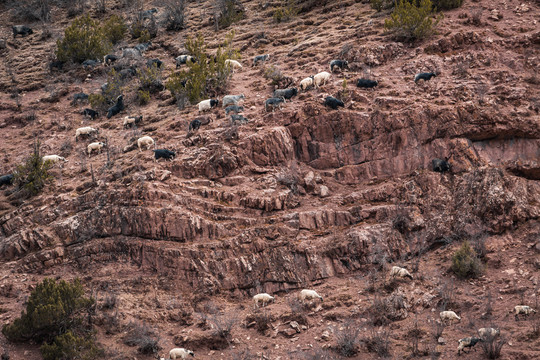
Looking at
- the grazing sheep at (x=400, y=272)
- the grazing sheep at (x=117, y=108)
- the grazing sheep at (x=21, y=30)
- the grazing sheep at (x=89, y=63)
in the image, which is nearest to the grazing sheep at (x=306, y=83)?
the grazing sheep at (x=117, y=108)

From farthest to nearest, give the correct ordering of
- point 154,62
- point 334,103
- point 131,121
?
1. point 154,62
2. point 131,121
3. point 334,103

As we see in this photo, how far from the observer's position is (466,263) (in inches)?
627

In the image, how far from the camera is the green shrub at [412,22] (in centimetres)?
2320

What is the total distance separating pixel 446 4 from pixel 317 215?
12.9 meters

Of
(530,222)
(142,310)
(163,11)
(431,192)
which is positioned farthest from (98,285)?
(163,11)

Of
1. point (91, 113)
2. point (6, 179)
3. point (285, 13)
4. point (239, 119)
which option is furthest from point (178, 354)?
point (285, 13)

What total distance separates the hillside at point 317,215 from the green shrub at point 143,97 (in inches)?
101

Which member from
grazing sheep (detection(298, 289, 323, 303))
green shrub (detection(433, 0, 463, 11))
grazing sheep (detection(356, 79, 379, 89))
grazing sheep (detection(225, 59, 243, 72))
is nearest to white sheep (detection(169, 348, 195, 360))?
grazing sheep (detection(298, 289, 323, 303))

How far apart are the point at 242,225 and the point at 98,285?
4.60 metres

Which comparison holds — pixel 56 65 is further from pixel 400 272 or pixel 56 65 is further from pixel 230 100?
pixel 400 272

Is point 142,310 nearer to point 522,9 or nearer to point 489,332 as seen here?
point 489,332

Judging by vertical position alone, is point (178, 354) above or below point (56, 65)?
below

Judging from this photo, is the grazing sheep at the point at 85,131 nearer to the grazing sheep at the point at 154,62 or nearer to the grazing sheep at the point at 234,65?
the grazing sheep at the point at 154,62

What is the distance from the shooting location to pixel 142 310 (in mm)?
16109
